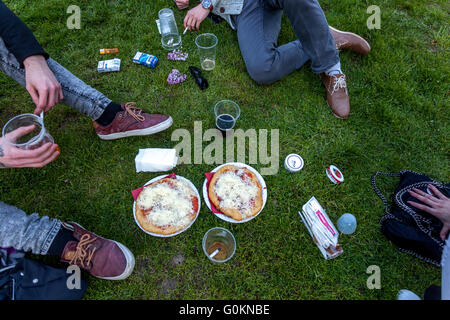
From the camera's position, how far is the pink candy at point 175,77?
10.8 feet

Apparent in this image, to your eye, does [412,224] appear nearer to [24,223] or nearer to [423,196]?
[423,196]

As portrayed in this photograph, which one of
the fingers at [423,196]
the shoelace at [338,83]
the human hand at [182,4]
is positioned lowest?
the fingers at [423,196]

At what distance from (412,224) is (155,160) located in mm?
2488

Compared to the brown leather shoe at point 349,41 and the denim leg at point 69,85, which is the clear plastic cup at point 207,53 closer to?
the denim leg at point 69,85

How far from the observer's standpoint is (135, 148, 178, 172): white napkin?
2.67 m

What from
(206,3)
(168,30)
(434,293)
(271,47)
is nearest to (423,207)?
(434,293)

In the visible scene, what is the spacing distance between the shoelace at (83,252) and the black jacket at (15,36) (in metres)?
1.49

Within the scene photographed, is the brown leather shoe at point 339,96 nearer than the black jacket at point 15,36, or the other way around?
the black jacket at point 15,36

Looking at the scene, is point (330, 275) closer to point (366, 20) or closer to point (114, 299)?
point (114, 299)

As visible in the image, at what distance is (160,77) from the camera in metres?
3.34

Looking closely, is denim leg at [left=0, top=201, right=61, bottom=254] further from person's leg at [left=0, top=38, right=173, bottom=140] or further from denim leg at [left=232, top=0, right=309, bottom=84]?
denim leg at [left=232, top=0, right=309, bottom=84]

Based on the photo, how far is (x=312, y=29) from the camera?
9.23ft

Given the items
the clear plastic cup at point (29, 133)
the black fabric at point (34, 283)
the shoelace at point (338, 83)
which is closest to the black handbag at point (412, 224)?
the shoelace at point (338, 83)

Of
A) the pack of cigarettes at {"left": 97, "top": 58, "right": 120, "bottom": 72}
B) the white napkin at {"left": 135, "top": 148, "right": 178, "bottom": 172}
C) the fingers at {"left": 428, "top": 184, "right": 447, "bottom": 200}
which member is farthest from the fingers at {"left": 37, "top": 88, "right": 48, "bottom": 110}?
the fingers at {"left": 428, "top": 184, "right": 447, "bottom": 200}
